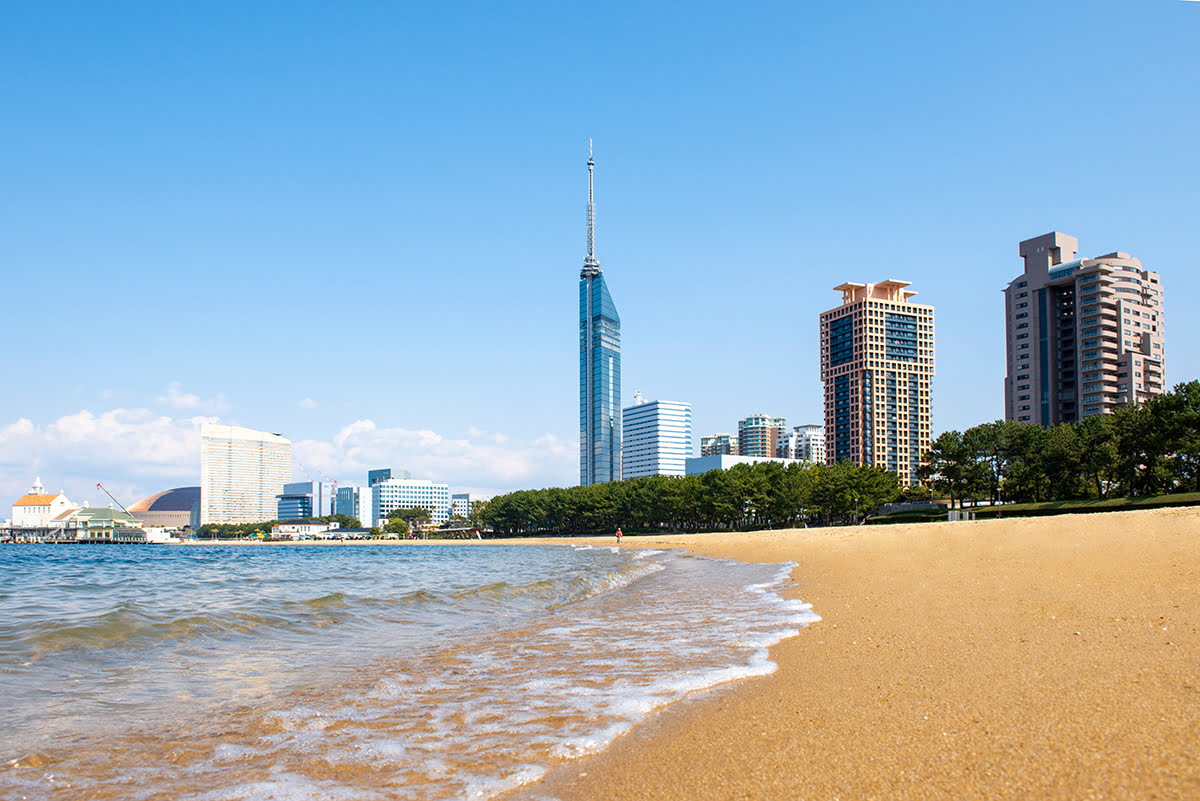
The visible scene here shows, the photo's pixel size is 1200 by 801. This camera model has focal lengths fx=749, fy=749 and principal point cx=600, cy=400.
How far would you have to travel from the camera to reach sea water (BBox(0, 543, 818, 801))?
6.23 metres

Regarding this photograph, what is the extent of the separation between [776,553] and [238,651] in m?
31.9

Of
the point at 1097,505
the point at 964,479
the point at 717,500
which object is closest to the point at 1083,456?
the point at 964,479

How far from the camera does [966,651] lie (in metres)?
8.71

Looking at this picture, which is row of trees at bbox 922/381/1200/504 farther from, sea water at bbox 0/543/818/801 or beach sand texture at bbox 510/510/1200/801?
beach sand texture at bbox 510/510/1200/801

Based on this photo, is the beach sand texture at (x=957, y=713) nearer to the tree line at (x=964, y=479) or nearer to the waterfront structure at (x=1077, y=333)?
the tree line at (x=964, y=479)

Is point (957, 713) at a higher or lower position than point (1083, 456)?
lower

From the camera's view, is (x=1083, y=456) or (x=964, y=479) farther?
(x=964, y=479)

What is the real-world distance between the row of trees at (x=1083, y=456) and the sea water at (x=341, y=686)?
220 feet

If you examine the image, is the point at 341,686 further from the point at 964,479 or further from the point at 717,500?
the point at 717,500

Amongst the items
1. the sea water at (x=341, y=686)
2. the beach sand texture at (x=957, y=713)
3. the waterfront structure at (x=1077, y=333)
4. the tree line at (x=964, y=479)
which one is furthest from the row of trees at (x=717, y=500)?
the beach sand texture at (x=957, y=713)

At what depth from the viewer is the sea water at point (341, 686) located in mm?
6234

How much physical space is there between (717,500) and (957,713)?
105 metres

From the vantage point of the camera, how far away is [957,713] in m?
6.16

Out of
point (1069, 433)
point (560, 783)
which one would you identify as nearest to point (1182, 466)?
point (1069, 433)
